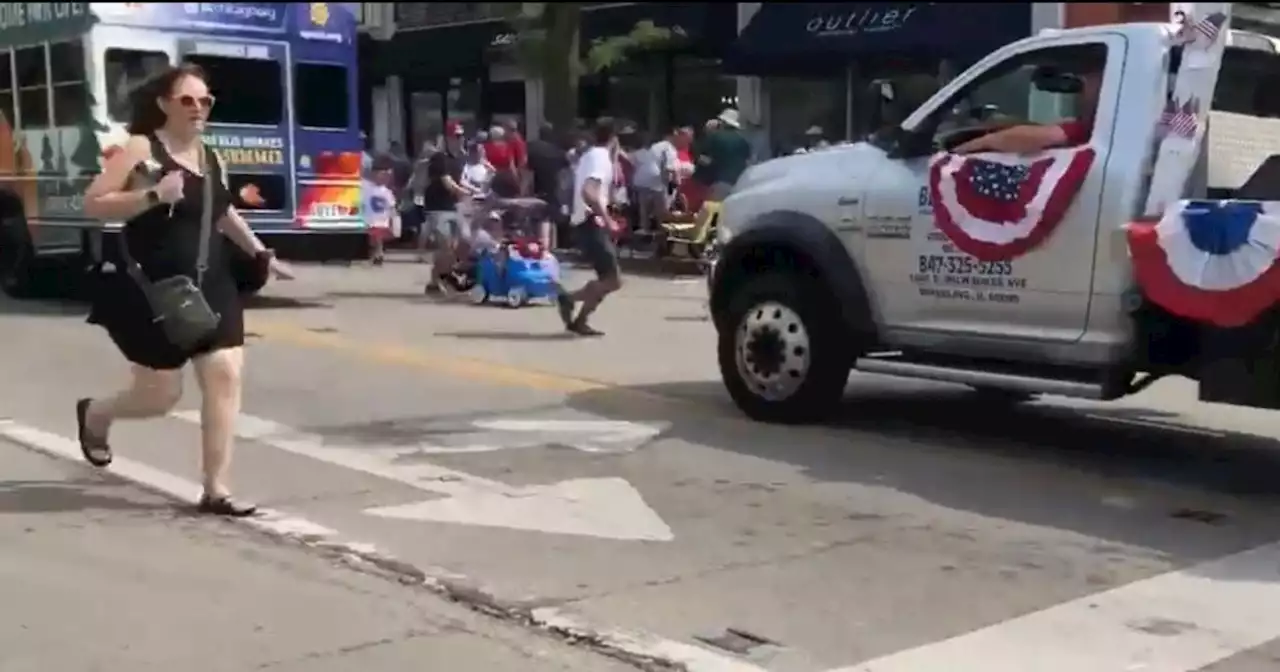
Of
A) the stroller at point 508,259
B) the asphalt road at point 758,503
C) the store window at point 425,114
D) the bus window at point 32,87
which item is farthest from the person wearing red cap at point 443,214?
the store window at point 425,114

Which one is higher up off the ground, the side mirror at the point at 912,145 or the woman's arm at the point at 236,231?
the side mirror at the point at 912,145

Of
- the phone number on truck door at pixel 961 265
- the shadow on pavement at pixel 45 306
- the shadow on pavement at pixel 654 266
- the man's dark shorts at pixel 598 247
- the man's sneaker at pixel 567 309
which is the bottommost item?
the shadow on pavement at pixel 654 266

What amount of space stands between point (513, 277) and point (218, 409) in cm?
917

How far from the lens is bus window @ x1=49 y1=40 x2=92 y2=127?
14742mm

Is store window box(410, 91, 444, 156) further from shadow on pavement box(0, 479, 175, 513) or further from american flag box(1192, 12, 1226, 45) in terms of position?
american flag box(1192, 12, 1226, 45)

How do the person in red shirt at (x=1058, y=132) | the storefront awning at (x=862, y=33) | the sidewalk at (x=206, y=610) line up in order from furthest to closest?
the storefront awning at (x=862, y=33)
the person in red shirt at (x=1058, y=132)
the sidewalk at (x=206, y=610)

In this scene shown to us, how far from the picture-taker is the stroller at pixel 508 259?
1606 centimetres

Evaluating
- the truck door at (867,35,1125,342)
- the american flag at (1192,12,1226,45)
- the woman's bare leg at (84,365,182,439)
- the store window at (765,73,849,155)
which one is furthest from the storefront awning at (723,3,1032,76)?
the woman's bare leg at (84,365,182,439)

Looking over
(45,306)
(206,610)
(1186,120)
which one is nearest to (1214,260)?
(1186,120)

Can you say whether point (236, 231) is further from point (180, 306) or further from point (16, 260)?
point (16, 260)

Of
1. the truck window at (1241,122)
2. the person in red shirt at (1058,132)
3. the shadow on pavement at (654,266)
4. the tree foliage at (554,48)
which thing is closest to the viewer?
the truck window at (1241,122)

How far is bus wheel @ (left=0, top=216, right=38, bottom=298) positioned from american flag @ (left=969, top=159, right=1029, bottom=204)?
10.5 m

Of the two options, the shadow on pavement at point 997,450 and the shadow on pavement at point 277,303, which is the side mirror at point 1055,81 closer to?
the shadow on pavement at point 997,450

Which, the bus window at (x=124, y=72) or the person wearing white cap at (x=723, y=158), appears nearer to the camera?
the bus window at (x=124, y=72)
